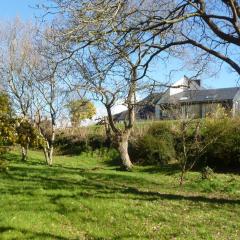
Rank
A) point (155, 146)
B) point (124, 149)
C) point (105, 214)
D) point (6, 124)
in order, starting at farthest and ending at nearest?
point (155, 146) → point (124, 149) → point (105, 214) → point (6, 124)

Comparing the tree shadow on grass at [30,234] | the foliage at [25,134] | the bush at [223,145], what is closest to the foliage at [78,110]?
the bush at [223,145]

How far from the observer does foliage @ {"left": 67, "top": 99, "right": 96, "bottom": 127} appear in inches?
1155

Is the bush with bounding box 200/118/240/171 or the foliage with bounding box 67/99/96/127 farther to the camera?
the foliage with bounding box 67/99/96/127

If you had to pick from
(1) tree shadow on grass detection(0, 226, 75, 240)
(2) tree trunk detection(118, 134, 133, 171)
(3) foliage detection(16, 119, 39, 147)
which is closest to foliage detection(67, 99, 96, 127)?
(2) tree trunk detection(118, 134, 133, 171)

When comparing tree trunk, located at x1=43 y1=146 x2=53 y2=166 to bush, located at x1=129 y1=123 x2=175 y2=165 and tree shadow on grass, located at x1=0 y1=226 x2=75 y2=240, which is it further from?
tree shadow on grass, located at x1=0 y1=226 x2=75 y2=240

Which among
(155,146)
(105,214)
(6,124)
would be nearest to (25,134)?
(6,124)

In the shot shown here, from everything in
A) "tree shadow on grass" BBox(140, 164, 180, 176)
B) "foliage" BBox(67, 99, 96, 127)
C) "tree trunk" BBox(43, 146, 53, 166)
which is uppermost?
"foliage" BBox(67, 99, 96, 127)

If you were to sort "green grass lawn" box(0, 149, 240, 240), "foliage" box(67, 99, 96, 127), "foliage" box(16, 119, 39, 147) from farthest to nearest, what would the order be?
1. "foliage" box(67, 99, 96, 127)
2. "foliage" box(16, 119, 39, 147)
3. "green grass lawn" box(0, 149, 240, 240)

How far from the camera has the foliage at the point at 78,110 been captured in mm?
29328

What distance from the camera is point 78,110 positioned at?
3528cm

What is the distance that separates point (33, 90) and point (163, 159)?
10.3 metres

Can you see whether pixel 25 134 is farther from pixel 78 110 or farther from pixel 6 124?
pixel 78 110

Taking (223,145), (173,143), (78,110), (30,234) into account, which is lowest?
(30,234)

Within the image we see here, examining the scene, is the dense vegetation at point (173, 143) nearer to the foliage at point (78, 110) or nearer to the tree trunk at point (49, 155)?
the foliage at point (78, 110)
